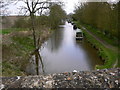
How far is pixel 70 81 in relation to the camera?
1.21 metres

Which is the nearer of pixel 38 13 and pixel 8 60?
pixel 8 60

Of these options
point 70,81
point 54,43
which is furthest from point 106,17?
point 70,81

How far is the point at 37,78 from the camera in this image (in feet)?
4.17

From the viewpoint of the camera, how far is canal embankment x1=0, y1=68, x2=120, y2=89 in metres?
1.17

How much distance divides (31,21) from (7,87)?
15.4 feet

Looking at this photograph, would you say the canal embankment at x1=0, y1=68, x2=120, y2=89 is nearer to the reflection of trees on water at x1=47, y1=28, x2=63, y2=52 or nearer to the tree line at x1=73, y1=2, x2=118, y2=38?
the tree line at x1=73, y1=2, x2=118, y2=38

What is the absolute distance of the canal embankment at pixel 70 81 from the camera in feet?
3.83

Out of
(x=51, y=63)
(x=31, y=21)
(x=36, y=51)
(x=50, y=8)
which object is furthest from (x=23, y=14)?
(x=51, y=63)

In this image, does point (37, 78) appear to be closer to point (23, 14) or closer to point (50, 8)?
point (23, 14)

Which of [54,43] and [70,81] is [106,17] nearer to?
[54,43]

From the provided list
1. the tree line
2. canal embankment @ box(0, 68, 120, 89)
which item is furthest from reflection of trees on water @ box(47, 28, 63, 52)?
canal embankment @ box(0, 68, 120, 89)

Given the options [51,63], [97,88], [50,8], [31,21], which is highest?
[50,8]

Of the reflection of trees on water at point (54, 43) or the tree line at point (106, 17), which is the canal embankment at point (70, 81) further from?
the reflection of trees on water at point (54, 43)

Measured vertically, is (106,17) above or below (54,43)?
above
